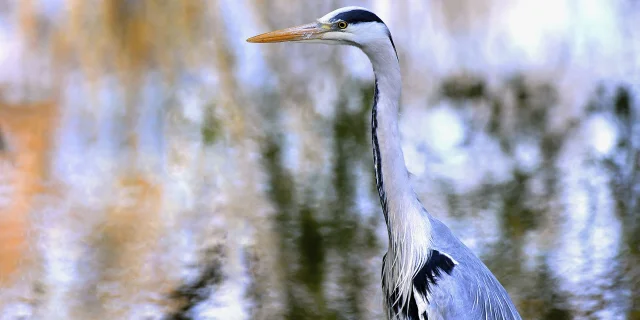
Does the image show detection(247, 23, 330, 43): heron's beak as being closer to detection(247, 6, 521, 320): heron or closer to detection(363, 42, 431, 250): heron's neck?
detection(247, 6, 521, 320): heron

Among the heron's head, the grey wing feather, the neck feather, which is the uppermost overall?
the heron's head

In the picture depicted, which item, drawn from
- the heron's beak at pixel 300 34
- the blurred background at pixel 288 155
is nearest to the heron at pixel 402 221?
the heron's beak at pixel 300 34

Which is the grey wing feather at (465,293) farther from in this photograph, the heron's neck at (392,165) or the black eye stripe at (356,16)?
the black eye stripe at (356,16)

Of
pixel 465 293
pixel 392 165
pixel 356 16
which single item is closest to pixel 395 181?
pixel 392 165

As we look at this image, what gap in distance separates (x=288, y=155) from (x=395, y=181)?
8.81 feet

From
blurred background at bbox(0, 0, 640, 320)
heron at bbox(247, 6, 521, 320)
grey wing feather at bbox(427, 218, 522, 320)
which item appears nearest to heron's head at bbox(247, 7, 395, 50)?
heron at bbox(247, 6, 521, 320)

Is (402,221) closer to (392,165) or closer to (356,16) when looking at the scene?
(392,165)

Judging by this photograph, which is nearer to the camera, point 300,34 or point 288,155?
point 300,34

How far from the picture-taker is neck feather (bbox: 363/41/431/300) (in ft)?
6.04

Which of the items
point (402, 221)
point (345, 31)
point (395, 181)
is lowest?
point (402, 221)

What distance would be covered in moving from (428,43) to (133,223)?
323 cm

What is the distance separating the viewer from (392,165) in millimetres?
1867

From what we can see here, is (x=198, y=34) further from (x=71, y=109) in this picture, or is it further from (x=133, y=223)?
(x=133, y=223)

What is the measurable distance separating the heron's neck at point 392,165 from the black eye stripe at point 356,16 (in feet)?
0.25
